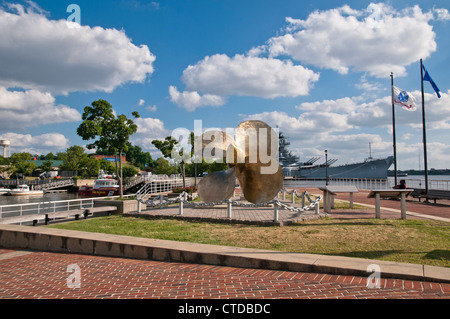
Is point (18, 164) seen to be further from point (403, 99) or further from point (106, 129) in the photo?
point (403, 99)

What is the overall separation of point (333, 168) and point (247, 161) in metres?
81.0

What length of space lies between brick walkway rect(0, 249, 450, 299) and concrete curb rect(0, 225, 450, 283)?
0.14m

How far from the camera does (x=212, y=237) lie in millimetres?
8398

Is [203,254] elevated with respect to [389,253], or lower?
elevated

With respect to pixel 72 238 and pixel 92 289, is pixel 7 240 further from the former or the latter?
pixel 92 289

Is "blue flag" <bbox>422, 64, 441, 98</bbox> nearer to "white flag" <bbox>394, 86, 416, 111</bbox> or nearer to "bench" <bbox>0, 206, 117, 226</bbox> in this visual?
"white flag" <bbox>394, 86, 416, 111</bbox>

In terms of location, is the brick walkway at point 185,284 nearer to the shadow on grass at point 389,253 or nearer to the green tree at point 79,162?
the shadow on grass at point 389,253

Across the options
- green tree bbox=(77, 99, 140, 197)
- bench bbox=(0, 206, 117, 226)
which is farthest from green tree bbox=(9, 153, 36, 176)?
bench bbox=(0, 206, 117, 226)

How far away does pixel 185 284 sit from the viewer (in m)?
4.72

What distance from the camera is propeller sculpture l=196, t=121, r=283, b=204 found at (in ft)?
42.3

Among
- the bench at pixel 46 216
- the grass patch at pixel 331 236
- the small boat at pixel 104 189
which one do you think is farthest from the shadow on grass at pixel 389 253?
the small boat at pixel 104 189

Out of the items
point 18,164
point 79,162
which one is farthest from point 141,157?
point 18,164

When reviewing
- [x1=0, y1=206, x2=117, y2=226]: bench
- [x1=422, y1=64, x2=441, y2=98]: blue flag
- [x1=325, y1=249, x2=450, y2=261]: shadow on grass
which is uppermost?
[x1=422, y1=64, x2=441, y2=98]: blue flag
